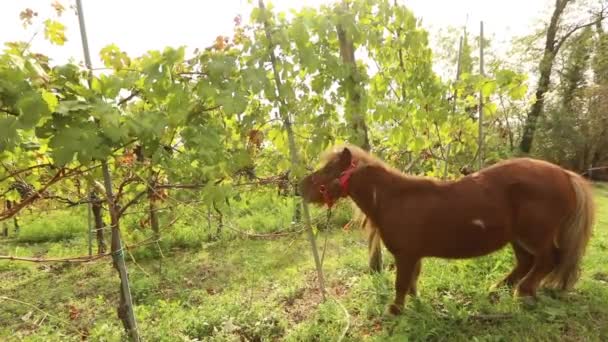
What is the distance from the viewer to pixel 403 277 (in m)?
3.26

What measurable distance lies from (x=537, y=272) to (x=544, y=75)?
15.9 metres

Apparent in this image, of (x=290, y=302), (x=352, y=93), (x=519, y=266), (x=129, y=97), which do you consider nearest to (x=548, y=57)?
(x=519, y=266)

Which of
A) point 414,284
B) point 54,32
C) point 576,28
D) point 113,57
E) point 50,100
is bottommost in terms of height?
point 414,284

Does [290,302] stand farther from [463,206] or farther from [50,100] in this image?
[50,100]

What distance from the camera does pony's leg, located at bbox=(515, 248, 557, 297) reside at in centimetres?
328

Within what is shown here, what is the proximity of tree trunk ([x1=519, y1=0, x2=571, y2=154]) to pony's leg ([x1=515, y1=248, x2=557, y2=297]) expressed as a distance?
14806 millimetres

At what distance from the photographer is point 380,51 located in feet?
13.1

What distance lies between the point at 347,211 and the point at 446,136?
189 inches

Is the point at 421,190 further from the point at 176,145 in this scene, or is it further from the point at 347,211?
the point at 347,211

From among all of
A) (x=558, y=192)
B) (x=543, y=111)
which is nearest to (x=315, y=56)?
(x=558, y=192)

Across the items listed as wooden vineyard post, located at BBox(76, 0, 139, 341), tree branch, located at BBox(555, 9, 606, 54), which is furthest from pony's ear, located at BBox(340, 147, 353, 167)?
tree branch, located at BBox(555, 9, 606, 54)

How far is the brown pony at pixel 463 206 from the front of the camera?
3.14m

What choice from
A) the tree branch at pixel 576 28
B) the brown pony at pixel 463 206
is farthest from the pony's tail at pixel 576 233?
the tree branch at pixel 576 28

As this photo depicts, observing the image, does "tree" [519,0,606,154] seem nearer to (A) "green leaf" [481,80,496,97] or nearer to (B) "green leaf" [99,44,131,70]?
(A) "green leaf" [481,80,496,97]
